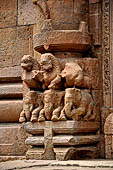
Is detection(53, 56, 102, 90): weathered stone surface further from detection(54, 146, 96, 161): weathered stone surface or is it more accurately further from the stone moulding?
detection(54, 146, 96, 161): weathered stone surface

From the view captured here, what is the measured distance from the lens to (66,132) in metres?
7.08

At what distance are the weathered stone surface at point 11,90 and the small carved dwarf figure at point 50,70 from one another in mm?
1057

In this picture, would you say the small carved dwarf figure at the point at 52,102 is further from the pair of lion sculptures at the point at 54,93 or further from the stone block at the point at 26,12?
the stone block at the point at 26,12

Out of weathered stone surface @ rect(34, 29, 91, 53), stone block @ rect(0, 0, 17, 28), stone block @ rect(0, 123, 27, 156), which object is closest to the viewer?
weathered stone surface @ rect(34, 29, 91, 53)

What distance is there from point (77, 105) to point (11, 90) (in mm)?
1633

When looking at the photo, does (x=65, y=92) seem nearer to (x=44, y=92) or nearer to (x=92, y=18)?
(x=44, y=92)

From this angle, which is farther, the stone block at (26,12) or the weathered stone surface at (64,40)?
the stone block at (26,12)

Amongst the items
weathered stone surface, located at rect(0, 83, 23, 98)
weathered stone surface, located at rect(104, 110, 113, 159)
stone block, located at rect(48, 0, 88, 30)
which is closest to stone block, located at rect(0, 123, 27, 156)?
weathered stone surface, located at rect(0, 83, 23, 98)

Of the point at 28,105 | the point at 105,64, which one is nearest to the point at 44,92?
the point at 28,105

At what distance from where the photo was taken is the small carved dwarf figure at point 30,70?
7457mm

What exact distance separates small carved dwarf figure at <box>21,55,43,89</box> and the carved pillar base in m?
0.59

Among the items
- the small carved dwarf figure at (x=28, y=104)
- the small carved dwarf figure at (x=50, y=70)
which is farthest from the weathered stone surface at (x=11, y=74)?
the small carved dwarf figure at (x=50, y=70)

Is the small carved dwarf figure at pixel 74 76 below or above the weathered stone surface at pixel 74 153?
above

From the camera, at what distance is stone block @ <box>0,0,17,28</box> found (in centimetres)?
852
